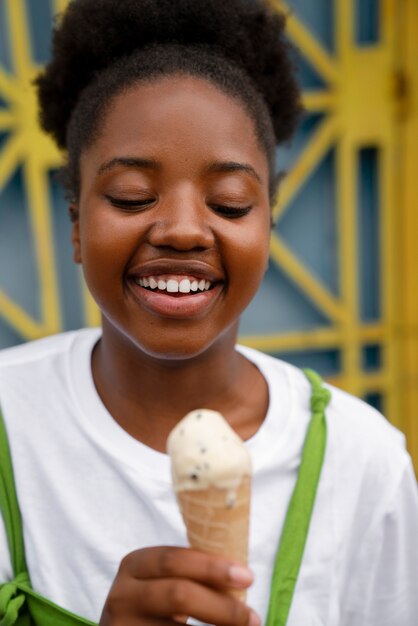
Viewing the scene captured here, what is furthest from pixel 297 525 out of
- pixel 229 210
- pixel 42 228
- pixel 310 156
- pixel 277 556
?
pixel 310 156

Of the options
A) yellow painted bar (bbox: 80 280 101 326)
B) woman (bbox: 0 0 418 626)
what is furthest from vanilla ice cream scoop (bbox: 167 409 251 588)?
yellow painted bar (bbox: 80 280 101 326)

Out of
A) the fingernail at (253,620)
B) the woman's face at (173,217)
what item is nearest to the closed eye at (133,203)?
Result: the woman's face at (173,217)

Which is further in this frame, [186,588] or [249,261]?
[249,261]

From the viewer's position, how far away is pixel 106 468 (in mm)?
1294

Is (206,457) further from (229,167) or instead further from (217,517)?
(229,167)

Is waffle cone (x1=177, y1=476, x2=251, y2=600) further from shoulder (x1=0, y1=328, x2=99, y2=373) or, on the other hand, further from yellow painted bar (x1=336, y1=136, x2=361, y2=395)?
yellow painted bar (x1=336, y1=136, x2=361, y2=395)

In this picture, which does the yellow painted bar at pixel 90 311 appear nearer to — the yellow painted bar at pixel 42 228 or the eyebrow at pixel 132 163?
the yellow painted bar at pixel 42 228

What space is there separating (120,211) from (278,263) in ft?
6.50

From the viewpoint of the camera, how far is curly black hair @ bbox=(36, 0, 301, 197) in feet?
4.17

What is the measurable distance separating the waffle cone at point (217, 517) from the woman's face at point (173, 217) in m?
0.32

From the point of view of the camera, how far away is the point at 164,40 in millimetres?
1324

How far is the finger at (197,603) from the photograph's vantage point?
0.90m

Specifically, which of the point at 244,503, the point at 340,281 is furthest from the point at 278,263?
the point at 244,503

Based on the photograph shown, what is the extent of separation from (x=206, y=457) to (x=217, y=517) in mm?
92
